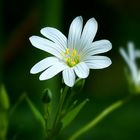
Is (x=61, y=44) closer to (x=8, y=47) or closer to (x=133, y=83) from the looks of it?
(x=133, y=83)

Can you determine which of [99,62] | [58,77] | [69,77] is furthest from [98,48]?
[58,77]

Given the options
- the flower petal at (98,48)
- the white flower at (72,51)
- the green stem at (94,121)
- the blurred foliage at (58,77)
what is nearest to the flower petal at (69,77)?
the white flower at (72,51)

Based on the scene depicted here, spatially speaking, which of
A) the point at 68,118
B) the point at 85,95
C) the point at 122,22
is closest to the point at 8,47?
the point at 85,95

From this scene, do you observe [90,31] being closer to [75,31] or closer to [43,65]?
[75,31]

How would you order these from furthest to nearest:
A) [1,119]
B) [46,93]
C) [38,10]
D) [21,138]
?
[38,10], [21,138], [1,119], [46,93]

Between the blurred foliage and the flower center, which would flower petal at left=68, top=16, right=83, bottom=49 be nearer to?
the flower center

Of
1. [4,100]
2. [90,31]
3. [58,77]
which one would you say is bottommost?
[58,77]

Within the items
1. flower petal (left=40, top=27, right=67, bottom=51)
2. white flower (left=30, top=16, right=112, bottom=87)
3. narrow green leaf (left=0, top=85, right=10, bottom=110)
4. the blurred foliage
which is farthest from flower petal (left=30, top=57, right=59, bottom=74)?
the blurred foliage
